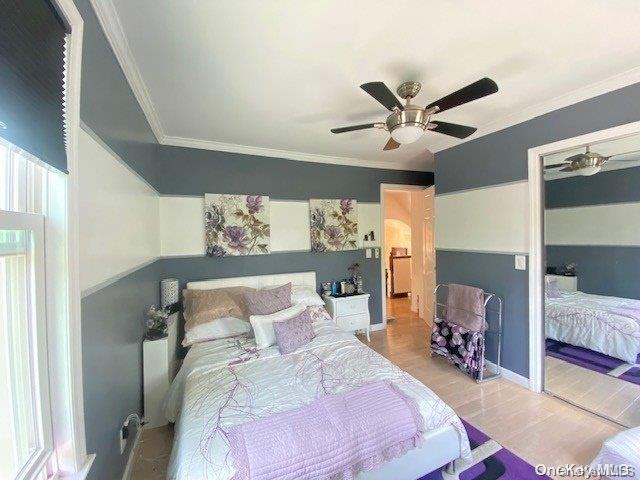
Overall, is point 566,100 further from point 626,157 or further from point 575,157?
point 626,157

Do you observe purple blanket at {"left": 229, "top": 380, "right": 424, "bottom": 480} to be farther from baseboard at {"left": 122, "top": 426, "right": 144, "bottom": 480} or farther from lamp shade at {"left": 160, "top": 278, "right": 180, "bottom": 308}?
lamp shade at {"left": 160, "top": 278, "right": 180, "bottom": 308}

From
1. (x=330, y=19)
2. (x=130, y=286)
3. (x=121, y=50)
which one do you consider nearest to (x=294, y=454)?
(x=130, y=286)

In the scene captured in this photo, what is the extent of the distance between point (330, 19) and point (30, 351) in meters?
1.83

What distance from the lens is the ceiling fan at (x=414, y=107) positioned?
1435mm

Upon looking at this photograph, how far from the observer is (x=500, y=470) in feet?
5.24

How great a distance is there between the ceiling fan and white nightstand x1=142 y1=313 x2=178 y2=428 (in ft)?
7.39

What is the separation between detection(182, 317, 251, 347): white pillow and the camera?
2375mm

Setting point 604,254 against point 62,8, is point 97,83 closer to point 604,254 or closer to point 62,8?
point 62,8

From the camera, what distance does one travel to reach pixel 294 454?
1.17 metres

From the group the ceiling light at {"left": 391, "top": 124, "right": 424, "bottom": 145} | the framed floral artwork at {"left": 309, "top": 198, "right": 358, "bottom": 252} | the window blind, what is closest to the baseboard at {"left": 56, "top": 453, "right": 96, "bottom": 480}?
the window blind

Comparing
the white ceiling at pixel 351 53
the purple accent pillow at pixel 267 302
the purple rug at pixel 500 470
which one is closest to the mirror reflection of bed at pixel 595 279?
the white ceiling at pixel 351 53

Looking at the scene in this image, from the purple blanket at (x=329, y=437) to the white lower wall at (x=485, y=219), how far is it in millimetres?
1924

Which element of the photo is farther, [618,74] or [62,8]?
[618,74]

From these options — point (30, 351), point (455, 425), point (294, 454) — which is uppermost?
point (30, 351)
